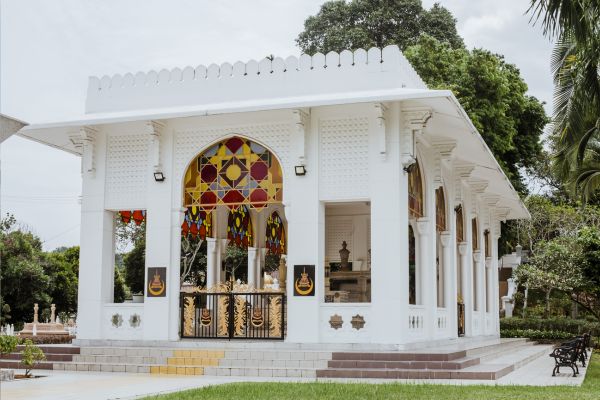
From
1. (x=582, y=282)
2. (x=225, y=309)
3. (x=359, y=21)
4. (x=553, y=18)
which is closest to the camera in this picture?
(x=553, y=18)

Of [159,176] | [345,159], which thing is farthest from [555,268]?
[159,176]

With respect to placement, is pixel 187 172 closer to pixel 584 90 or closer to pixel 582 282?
pixel 584 90

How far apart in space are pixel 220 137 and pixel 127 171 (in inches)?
78.0

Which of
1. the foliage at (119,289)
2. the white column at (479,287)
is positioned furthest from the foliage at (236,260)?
the white column at (479,287)

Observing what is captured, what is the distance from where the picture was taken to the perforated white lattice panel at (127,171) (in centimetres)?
1532

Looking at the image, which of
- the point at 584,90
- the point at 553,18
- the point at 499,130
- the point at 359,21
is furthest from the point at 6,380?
the point at 359,21

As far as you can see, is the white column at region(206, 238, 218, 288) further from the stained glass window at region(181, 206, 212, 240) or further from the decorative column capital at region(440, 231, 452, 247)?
the decorative column capital at region(440, 231, 452, 247)

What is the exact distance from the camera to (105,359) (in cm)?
1373

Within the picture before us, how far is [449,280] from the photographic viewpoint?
58.6 ft

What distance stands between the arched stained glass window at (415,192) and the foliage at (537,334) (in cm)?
1233

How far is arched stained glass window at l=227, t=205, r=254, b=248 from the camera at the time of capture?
2020 centimetres

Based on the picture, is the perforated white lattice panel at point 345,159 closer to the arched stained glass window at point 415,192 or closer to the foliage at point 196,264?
the arched stained glass window at point 415,192

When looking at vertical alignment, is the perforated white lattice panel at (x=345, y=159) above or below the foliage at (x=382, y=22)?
below

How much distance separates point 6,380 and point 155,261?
13.4ft
